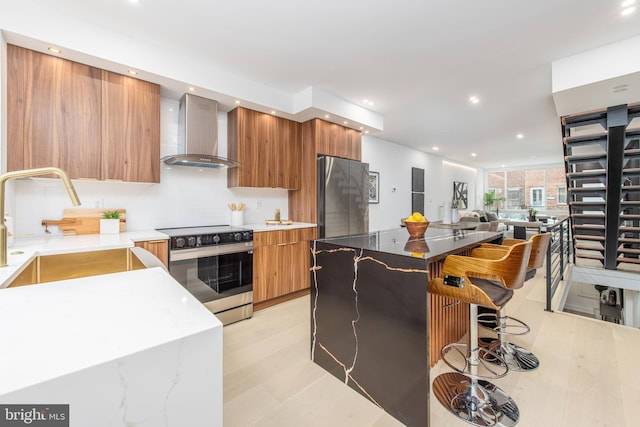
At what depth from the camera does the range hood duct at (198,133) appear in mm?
2955

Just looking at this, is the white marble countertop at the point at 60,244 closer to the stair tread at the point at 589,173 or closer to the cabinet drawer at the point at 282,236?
the cabinet drawer at the point at 282,236

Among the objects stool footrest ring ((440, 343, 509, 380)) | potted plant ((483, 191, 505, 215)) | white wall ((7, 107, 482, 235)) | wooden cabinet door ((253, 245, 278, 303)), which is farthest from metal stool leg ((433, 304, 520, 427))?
potted plant ((483, 191, 505, 215))

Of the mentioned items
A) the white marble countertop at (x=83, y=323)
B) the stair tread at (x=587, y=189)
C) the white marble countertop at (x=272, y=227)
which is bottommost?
the white marble countertop at (x=83, y=323)

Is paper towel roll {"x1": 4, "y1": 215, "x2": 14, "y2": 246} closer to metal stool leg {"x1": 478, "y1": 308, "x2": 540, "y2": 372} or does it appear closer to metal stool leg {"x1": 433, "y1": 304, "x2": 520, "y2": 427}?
metal stool leg {"x1": 433, "y1": 304, "x2": 520, "y2": 427}

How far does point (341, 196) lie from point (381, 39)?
2.02 m

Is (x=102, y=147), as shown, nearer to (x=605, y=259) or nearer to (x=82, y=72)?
(x=82, y=72)

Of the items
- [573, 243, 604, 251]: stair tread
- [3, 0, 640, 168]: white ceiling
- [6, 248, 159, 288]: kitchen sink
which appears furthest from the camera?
[573, 243, 604, 251]: stair tread

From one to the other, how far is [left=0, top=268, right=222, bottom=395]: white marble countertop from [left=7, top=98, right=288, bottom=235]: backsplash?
6.72ft

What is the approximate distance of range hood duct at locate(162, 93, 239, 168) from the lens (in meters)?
2.96

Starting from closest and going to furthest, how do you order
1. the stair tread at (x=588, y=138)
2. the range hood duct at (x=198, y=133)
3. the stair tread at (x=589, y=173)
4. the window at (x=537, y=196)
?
the range hood duct at (x=198, y=133) < the stair tread at (x=588, y=138) < the stair tread at (x=589, y=173) < the window at (x=537, y=196)

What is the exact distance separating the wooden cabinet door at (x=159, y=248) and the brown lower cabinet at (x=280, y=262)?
89 centimetres

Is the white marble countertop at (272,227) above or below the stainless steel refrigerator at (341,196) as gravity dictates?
below

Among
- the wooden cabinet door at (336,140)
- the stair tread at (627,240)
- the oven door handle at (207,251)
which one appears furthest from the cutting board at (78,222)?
the stair tread at (627,240)

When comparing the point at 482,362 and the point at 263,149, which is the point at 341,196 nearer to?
the point at 263,149
